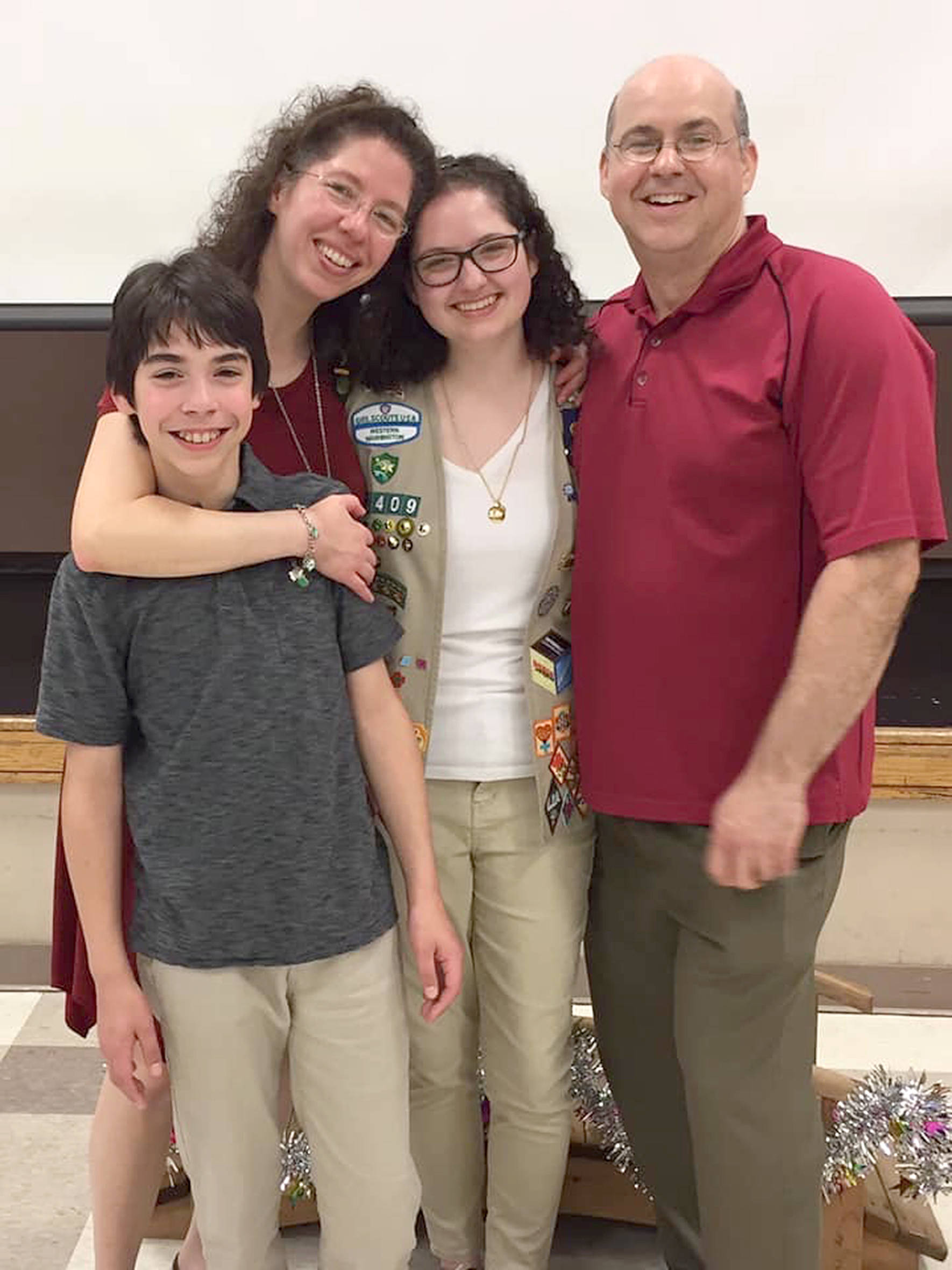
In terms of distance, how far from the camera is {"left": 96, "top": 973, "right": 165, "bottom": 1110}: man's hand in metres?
1.23

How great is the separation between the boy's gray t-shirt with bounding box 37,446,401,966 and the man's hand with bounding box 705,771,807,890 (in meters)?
0.38

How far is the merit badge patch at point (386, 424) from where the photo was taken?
145cm

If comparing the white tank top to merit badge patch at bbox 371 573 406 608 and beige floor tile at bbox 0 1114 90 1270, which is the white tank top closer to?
merit badge patch at bbox 371 573 406 608

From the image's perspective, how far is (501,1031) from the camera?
1.53 m

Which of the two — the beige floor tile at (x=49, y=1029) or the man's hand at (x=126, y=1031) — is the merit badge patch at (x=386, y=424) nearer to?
the man's hand at (x=126, y=1031)

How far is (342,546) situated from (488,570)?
255 mm

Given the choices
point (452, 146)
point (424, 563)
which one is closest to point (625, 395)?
point (424, 563)

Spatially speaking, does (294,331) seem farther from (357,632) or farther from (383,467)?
(357,632)

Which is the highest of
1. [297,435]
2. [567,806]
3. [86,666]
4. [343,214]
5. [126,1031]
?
[343,214]

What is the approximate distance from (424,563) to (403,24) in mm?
1560

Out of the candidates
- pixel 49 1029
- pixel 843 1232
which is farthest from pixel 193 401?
pixel 49 1029

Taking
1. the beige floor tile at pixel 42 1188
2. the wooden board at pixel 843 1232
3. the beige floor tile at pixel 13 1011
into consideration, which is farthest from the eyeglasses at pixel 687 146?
the beige floor tile at pixel 13 1011

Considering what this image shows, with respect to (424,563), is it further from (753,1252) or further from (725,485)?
(753,1252)

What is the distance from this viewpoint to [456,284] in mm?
1396
